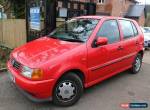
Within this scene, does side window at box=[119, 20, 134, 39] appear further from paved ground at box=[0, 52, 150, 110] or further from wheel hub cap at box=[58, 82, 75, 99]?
wheel hub cap at box=[58, 82, 75, 99]

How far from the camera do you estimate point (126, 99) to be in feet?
15.4

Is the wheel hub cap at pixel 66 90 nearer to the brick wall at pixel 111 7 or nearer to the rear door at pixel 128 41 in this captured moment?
the rear door at pixel 128 41

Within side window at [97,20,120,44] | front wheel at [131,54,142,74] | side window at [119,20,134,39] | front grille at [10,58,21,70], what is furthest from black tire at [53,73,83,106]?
front wheel at [131,54,142,74]

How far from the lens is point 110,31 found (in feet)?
16.6

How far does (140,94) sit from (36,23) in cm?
424

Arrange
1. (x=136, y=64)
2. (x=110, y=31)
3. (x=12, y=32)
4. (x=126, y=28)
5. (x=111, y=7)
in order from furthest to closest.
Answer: (x=111, y=7), (x=12, y=32), (x=136, y=64), (x=126, y=28), (x=110, y=31)

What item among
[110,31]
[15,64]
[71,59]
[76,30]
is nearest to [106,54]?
[110,31]

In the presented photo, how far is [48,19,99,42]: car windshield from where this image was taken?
15.1 ft

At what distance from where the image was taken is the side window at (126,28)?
5.57 meters

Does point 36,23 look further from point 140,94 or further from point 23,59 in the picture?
point 140,94

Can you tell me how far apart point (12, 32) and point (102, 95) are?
17.5 feet

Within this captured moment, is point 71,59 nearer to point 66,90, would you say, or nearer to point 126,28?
point 66,90

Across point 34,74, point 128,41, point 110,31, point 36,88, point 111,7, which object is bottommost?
point 36,88

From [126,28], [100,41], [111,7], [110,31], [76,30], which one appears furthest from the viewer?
[111,7]
